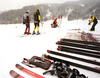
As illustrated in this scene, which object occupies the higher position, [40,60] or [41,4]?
[41,4]

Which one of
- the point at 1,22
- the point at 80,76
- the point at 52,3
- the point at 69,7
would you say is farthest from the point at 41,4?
the point at 80,76

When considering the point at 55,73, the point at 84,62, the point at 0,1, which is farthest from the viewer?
the point at 0,1

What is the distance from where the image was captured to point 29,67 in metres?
1.63

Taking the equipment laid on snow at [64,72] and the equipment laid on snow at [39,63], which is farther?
the equipment laid on snow at [39,63]

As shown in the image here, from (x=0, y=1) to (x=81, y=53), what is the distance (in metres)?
10.9

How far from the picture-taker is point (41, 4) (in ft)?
42.4

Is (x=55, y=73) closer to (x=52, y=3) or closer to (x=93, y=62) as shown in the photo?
(x=93, y=62)

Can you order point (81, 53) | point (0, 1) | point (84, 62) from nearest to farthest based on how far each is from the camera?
1. point (84, 62)
2. point (81, 53)
3. point (0, 1)

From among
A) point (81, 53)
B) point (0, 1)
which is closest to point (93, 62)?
point (81, 53)

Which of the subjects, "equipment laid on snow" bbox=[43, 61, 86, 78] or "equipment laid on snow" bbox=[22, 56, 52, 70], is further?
"equipment laid on snow" bbox=[22, 56, 52, 70]

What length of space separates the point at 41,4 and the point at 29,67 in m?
14.0

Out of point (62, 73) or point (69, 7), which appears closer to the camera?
point (62, 73)

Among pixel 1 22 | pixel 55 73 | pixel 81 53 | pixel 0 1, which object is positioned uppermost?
pixel 0 1

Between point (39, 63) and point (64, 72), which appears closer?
point (64, 72)
